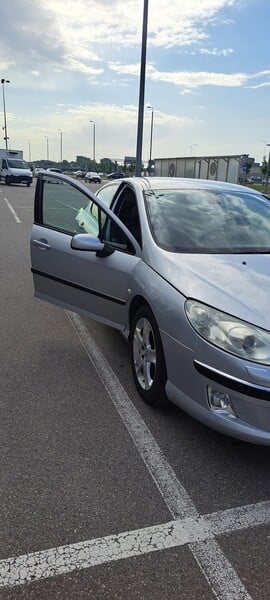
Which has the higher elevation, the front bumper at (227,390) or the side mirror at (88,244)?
the side mirror at (88,244)

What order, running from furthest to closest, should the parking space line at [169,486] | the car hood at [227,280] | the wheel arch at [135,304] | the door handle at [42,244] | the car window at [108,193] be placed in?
1. the car window at [108,193]
2. the door handle at [42,244]
3. the wheel arch at [135,304]
4. the car hood at [227,280]
5. the parking space line at [169,486]

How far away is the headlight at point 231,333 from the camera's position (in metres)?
2.53

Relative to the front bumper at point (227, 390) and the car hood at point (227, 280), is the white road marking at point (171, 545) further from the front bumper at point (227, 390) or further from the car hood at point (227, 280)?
the car hood at point (227, 280)

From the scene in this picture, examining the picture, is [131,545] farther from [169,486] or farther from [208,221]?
[208,221]

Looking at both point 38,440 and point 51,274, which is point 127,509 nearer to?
point 38,440

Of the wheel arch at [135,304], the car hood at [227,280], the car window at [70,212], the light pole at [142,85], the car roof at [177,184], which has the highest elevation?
the light pole at [142,85]

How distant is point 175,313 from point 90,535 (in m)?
1.26

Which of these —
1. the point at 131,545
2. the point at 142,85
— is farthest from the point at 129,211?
the point at 142,85

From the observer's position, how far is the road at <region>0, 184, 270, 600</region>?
2033 millimetres

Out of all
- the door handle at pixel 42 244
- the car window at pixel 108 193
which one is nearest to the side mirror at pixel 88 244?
the door handle at pixel 42 244

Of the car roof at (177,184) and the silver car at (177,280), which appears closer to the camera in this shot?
the silver car at (177,280)

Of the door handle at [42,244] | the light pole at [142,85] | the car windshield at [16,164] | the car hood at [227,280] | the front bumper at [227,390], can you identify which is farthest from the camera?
the car windshield at [16,164]

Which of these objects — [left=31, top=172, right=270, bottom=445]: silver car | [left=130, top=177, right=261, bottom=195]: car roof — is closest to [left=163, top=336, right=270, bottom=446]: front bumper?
[left=31, top=172, right=270, bottom=445]: silver car

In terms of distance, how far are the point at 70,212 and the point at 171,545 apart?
130 inches
